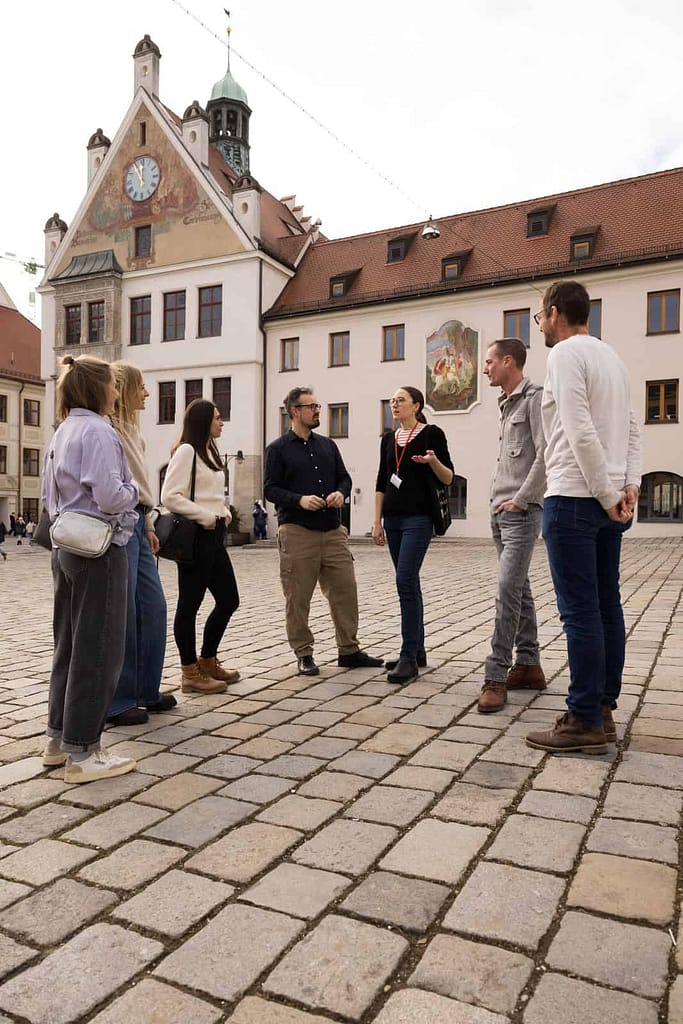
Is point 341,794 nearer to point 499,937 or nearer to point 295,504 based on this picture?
point 499,937

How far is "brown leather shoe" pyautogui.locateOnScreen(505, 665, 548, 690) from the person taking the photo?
4906mm

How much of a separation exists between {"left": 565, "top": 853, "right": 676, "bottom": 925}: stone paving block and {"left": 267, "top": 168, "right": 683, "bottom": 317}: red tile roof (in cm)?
2662

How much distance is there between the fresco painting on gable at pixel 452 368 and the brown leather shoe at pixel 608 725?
25853mm

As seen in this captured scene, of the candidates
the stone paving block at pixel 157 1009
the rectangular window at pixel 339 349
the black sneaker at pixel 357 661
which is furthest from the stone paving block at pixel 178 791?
the rectangular window at pixel 339 349

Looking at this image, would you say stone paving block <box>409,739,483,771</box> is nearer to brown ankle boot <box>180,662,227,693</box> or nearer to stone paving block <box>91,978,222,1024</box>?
brown ankle boot <box>180,662,227,693</box>

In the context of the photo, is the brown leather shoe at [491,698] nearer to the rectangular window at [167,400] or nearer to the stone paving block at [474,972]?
the stone paving block at [474,972]

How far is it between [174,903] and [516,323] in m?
28.0

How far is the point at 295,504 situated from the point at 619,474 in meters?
2.47

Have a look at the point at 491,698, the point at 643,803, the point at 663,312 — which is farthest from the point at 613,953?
the point at 663,312

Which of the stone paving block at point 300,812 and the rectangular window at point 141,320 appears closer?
the stone paving block at point 300,812

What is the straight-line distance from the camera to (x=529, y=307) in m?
27.8

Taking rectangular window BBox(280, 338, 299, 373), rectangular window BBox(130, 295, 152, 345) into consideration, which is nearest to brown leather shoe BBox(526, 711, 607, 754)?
rectangular window BBox(280, 338, 299, 373)

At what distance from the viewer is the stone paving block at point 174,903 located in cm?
218

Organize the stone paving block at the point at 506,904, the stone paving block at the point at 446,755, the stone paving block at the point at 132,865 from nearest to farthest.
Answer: the stone paving block at the point at 506,904 < the stone paving block at the point at 132,865 < the stone paving block at the point at 446,755
